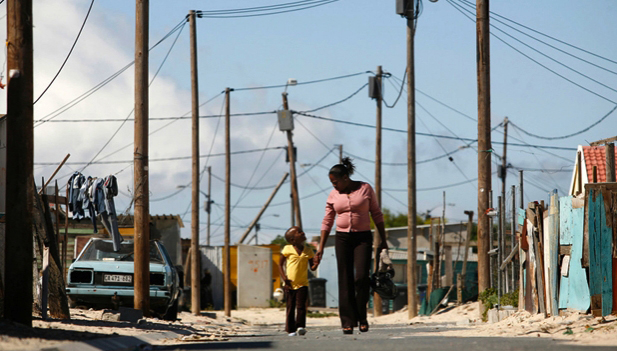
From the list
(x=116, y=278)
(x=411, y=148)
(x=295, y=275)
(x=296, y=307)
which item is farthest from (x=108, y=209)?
(x=411, y=148)

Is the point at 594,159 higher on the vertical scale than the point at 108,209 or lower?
higher

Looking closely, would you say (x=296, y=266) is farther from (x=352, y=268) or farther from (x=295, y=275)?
(x=352, y=268)

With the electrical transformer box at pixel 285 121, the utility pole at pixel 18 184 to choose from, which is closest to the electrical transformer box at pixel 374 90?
the electrical transformer box at pixel 285 121

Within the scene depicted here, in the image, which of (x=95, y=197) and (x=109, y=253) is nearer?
(x=109, y=253)

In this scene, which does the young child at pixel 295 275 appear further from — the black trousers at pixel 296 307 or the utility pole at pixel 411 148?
the utility pole at pixel 411 148

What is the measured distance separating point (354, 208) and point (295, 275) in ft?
6.81

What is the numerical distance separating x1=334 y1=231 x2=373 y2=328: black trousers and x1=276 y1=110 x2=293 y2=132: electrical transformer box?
101ft

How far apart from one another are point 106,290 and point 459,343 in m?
9.22

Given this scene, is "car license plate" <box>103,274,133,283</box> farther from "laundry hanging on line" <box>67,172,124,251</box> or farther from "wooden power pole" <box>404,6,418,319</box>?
"wooden power pole" <box>404,6,418,319</box>

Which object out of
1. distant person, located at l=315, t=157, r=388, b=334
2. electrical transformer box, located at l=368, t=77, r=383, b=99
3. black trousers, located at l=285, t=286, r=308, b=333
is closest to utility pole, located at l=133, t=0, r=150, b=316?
black trousers, located at l=285, t=286, r=308, b=333

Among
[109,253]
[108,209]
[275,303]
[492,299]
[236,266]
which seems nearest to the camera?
[492,299]

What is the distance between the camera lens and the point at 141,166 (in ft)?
51.3

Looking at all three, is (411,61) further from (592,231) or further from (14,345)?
(14,345)

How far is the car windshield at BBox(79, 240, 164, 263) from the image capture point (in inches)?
647
